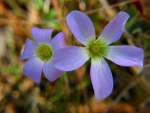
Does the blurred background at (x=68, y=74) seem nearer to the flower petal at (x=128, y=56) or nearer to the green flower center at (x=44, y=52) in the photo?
the green flower center at (x=44, y=52)

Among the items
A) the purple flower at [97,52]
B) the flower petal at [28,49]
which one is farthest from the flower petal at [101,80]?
the flower petal at [28,49]

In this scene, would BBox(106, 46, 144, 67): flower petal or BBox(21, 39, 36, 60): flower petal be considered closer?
BBox(106, 46, 144, 67): flower petal

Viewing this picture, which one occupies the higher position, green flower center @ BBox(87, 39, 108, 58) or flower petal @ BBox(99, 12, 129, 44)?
flower petal @ BBox(99, 12, 129, 44)

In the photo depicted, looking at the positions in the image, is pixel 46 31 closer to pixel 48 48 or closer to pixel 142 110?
pixel 48 48

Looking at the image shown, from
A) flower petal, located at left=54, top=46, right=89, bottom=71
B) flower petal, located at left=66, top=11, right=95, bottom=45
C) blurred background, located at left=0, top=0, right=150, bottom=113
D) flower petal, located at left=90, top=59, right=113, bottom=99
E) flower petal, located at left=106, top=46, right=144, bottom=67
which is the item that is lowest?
blurred background, located at left=0, top=0, right=150, bottom=113

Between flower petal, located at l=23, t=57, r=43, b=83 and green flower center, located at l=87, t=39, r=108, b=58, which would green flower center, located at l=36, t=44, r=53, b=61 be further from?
green flower center, located at l=87, t=39, r=108, b=58

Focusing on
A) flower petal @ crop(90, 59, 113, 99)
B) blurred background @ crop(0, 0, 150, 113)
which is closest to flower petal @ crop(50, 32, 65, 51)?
flower petal @ crop(90, 59, 113, 99)

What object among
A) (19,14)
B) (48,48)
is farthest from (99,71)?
(19,14)
